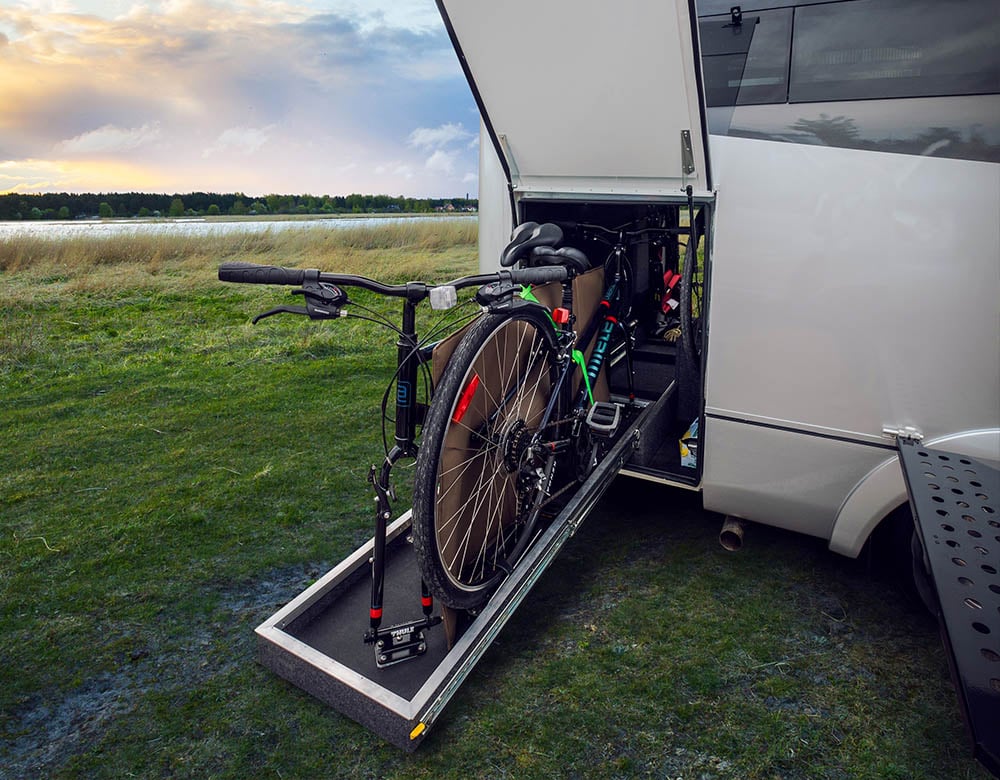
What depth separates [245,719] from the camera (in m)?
2.14

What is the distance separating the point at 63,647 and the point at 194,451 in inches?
69.3

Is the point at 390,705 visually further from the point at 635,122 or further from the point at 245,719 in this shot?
the point at 635,122

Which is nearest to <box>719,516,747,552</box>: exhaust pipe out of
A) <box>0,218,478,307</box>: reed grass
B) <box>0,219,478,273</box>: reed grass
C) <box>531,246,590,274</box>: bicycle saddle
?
<box>531,246,590,274</box>: bicycle saddle

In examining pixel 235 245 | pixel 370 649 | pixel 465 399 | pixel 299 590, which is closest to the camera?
pixel 465 399

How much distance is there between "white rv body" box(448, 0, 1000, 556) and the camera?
84.7 inches

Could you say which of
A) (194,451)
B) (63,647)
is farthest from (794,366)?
(194,451)

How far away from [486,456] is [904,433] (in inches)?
56.3

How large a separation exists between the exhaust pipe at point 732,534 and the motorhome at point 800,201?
0.05ft

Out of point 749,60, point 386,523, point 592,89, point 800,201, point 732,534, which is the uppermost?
point 749,60

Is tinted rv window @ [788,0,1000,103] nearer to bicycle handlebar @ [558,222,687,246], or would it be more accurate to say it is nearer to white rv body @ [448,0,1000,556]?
white rv body @ [448,0,1000,556]

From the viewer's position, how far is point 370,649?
7.43 ft

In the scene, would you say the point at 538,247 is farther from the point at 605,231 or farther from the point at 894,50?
the point at 894,50

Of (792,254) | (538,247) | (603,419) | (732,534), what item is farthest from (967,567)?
(538,247)

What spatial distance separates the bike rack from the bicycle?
3.5 inches
